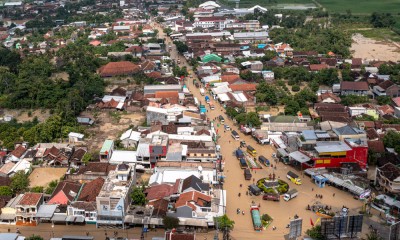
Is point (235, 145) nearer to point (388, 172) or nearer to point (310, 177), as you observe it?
point (310, 177)

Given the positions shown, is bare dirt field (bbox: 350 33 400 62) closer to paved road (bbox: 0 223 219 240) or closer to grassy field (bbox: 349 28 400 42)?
grassy field (bbox: 349 28 400 42)

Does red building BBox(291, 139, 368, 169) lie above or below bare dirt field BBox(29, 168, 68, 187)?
above

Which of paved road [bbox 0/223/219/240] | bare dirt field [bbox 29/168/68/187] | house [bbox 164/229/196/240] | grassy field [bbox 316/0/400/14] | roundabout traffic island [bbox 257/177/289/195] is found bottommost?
paved road [bbox 0/223/219/240]

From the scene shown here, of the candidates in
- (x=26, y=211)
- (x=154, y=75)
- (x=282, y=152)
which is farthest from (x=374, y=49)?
(x=26, y=211)

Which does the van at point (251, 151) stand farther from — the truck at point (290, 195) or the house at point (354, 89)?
the house at point (354, 89)

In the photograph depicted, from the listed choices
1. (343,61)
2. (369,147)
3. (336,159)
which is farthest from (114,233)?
(343,61)

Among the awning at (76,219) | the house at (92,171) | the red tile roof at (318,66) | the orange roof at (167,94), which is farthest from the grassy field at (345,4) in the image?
the awning at (76,219)

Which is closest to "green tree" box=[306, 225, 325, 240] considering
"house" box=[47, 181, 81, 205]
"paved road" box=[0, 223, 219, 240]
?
"paved road" box=[0, 223, 219, 240]
